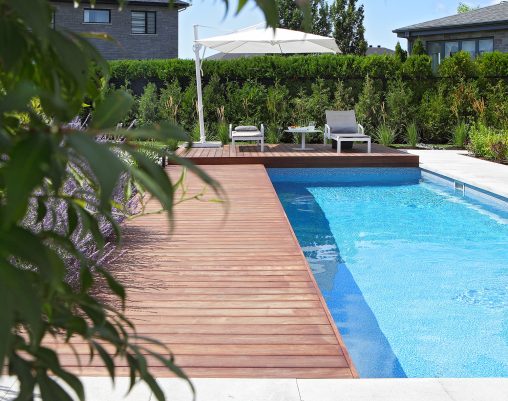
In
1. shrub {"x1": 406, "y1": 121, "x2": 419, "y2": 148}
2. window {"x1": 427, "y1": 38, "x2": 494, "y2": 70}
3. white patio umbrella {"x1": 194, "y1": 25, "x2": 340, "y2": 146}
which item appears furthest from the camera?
window {"x1": 427, "y1": 38, "x2": 494, "y2": 70}

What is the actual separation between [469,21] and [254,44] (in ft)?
38.4

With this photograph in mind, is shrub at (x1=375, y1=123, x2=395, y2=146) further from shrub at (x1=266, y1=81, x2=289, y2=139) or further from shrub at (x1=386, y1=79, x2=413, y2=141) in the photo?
shrub at (x1=266, y1=81, x2=289, y2=139)

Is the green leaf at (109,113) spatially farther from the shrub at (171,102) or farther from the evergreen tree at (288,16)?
the evergreen tree at (288,16)

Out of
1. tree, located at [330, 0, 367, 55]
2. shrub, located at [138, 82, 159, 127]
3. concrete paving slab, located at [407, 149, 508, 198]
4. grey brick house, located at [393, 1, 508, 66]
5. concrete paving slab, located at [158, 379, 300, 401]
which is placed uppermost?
tree, located at [330, 0, 367, 55]

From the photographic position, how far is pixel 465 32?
23609mm

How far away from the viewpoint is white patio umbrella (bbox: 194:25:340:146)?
13164 mm

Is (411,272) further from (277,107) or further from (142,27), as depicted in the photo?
(142,27)

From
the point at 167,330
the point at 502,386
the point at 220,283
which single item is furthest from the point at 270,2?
the point at 220,283

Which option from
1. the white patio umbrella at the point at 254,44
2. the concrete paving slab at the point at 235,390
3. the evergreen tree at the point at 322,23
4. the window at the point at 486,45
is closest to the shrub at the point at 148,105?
the white patio umbrella at the point at 254,44

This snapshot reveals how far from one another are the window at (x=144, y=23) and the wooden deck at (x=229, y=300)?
22.2m

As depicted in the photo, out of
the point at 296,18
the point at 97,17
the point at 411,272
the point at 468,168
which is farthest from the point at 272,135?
the point at 296,18

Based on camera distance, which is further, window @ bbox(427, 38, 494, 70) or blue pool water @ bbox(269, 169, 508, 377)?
window @ bbox(427, 38, 494, 70)

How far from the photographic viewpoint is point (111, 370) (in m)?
0.83

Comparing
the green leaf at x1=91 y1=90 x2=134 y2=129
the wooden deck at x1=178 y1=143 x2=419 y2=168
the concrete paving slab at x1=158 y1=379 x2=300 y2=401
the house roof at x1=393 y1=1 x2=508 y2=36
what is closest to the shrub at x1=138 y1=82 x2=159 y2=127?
the wooden deck at x1=178 y1=143 x2=419 y2=168
